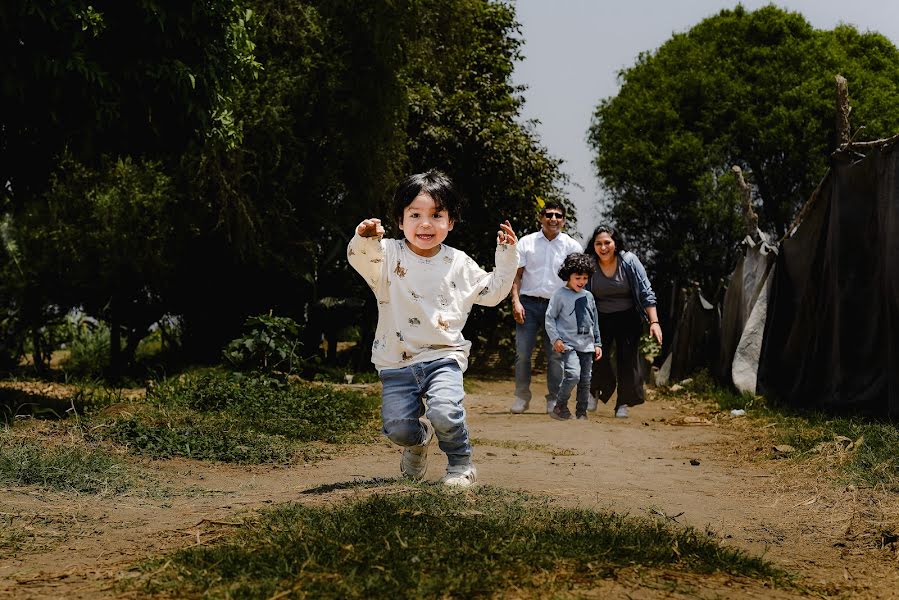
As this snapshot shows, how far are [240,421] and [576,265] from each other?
10.6 feet

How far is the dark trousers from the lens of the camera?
1038 cm

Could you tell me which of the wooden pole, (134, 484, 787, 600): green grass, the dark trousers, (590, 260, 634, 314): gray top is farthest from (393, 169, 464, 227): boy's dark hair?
the wooden pole

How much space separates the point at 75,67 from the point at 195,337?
8.96m

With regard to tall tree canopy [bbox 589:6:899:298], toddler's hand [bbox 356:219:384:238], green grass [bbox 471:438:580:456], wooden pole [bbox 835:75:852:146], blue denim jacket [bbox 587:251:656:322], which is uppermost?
tall tree canopy [bbox 589:6:899:298]

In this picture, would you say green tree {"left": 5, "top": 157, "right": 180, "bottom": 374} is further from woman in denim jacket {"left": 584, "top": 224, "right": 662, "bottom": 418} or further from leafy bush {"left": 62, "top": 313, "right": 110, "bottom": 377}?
woman in denim jacket {"left": 584, "top": 224, "right": 662, "bottom": 418}

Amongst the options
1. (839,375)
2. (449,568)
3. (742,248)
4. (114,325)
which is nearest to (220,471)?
(449,568)

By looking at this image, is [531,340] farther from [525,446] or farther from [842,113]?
[842,113]

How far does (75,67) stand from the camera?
8.19 meters

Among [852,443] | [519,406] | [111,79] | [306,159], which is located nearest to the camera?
[852,443]

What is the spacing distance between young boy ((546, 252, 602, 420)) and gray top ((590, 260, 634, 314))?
425 mm

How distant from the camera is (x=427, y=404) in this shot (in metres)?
5.50

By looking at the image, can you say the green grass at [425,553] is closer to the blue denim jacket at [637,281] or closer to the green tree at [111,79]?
the green tree at [111,79]

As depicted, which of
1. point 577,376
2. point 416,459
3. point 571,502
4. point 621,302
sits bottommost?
point 571,502

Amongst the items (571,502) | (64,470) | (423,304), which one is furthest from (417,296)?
(64,470)
